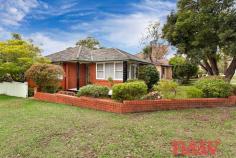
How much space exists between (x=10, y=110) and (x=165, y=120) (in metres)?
7.84

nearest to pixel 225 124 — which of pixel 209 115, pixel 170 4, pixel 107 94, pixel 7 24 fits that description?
pixel 209 115

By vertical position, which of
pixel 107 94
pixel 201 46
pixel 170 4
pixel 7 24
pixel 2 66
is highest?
pixel 170 4

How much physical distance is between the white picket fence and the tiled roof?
434cm

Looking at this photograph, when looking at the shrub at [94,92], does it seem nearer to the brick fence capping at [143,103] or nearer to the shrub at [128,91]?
the brick fence capping at [143,103]

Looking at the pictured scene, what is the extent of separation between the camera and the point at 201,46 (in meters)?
19.7

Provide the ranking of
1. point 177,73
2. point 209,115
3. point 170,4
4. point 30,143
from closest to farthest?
point 30,143, point 209,115, point 170,4, point 177,73

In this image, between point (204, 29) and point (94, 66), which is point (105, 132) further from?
point (94, 66)

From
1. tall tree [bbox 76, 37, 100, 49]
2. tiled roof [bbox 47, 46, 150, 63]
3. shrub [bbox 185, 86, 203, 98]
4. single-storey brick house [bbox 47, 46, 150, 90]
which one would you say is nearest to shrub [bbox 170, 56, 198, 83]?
single-storey brick house [bbox 47, 46, 150, 90]

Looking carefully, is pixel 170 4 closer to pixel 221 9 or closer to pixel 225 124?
pixel 221 9

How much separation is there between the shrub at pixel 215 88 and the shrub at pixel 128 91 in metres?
4.23

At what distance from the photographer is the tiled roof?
19989 millimetres

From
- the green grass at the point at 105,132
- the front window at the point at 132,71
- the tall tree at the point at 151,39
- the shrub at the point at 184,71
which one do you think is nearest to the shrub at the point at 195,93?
the green grass at the point at 105,132

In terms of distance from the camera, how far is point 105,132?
7.67 m

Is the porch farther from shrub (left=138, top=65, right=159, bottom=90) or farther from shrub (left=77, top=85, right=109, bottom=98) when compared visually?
shrub (left=77, top=85, right=109, bottom=98)
